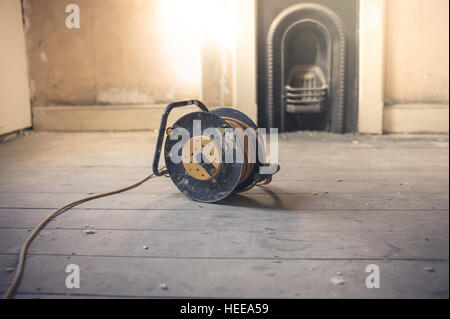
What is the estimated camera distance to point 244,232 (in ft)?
6.77

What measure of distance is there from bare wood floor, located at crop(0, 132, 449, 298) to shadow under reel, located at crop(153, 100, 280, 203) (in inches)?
3.9

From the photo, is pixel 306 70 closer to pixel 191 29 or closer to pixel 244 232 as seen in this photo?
pixel 191 29

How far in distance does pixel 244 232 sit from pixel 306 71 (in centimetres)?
305

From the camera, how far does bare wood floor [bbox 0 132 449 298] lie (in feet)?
5.18

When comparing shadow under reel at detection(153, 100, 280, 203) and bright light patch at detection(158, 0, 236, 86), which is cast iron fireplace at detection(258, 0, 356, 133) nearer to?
bright light patch at detection(158, 0, 236, 86)

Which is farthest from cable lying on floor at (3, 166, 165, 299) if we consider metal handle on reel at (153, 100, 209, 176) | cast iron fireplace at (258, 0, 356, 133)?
cast iron fireplace at (258, 0, 356, 133)

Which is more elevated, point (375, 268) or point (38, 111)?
point (38, 111)

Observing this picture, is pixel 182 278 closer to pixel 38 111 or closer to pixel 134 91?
pixel 134 91

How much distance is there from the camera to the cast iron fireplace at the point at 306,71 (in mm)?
4617

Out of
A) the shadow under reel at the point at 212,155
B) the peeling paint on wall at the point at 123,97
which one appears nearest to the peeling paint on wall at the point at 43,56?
the peeling paint on wall at the point at 123,97

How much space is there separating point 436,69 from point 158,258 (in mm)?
3827

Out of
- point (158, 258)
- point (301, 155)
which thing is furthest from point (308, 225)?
point (301, 155)

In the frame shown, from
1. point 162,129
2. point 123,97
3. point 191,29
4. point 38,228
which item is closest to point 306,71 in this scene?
point 191,29

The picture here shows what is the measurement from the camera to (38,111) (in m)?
5.12
